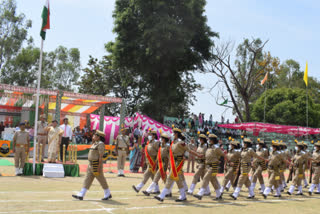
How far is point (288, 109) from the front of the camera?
1826 inches

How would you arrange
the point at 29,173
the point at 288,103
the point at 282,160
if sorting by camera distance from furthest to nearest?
1. the point at 288,103
2. the point at 29,173
3. the point at 282,160

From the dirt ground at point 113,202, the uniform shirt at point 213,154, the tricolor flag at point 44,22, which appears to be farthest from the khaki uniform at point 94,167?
the tricolor flag at point 44,22

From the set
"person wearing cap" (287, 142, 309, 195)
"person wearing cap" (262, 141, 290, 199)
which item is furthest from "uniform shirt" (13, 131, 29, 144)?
"person wearing cap" (287, 142, 309, 195)

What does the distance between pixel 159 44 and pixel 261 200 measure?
22060mm

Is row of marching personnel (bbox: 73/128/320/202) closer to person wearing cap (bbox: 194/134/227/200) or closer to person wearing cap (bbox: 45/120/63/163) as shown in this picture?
person wearing cap (bbox: 194/134/227/200)

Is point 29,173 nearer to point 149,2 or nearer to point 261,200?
point 261,200

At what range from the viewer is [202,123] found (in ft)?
109

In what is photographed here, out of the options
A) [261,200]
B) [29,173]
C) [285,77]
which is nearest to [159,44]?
[29,173]

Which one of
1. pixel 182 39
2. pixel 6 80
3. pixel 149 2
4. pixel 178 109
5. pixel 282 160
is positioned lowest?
pixel 282 160

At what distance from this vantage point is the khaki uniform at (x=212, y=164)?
409 inches

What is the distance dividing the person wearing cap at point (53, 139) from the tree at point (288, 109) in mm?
36284

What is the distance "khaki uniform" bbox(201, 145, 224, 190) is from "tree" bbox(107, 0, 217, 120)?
72.2 ft

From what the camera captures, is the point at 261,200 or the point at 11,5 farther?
the point at 11,5

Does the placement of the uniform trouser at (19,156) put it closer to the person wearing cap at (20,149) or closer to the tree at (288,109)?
the person wearing cap at (20,149)
